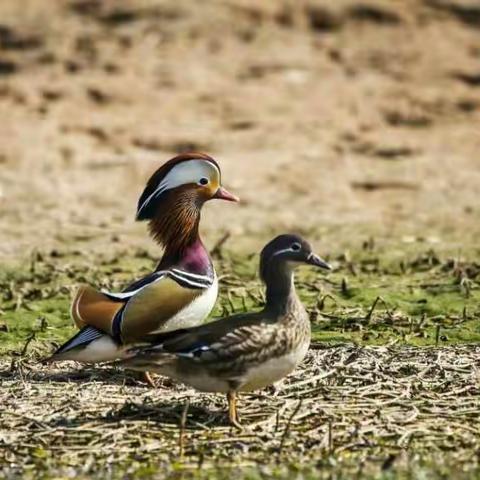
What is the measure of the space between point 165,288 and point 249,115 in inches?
323

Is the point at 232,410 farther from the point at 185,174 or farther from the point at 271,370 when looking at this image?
the point at 185,174

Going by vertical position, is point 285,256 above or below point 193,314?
above

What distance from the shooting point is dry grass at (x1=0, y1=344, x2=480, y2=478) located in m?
7.44

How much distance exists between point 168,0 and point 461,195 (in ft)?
16.9

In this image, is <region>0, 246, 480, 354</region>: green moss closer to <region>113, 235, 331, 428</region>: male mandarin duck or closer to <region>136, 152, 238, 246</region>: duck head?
<region>136, 152, 238, 246</region>: duck head

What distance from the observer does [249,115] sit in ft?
54.5

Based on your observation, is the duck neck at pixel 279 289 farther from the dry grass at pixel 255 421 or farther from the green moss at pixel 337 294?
the green moss at pixel 337 294

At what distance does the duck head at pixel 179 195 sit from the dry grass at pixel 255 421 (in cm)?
91

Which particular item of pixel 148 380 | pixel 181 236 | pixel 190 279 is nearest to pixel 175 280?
pixel 190 279

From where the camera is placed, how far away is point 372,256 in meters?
12.5

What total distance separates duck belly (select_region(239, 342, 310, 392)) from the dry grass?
0.77 feet

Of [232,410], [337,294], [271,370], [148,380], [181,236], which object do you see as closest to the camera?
[271,370]

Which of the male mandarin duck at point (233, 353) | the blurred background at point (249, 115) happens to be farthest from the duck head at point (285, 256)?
the blurred background at point (249, 115)

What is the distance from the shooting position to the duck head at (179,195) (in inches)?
355
